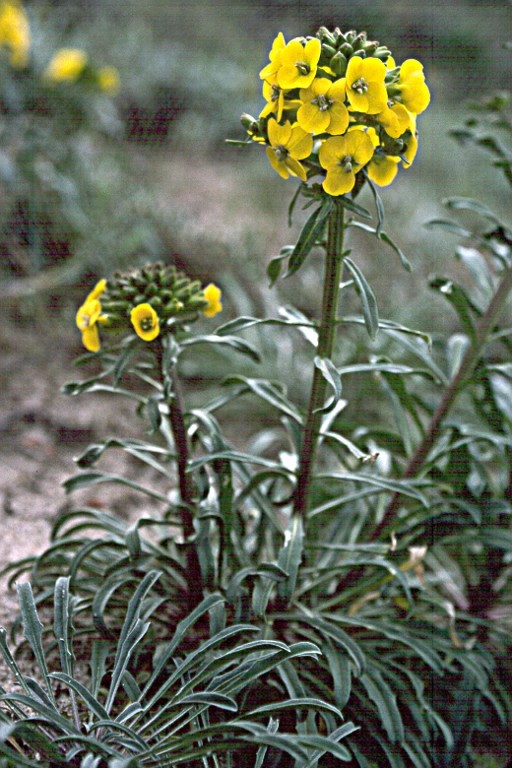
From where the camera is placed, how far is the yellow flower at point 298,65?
109 cm

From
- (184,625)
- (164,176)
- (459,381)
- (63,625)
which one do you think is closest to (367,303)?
(459,381)

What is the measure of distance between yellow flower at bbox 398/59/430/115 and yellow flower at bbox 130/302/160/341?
21.2 inches

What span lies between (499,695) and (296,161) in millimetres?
1264

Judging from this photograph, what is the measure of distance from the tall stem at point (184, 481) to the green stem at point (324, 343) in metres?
0.22

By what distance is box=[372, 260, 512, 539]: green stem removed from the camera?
159 centimetres

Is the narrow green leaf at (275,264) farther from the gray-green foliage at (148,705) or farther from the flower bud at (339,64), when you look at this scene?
the gray-green foliage at (148,705)

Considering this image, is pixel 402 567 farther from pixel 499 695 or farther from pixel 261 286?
pixel 261 286

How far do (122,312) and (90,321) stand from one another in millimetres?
62

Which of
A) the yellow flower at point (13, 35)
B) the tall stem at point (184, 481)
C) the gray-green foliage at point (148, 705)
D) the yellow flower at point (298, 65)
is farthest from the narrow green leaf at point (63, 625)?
the yellow flower at point (13, 35)

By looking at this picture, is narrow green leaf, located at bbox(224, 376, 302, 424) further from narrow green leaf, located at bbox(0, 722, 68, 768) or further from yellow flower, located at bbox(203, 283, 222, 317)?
narrow green leaf, located at bbox(0, 722, 68, 768)

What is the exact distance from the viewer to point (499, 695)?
1.64m

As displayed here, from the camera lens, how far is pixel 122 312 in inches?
51.5

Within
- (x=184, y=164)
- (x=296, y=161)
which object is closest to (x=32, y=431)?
(x=296, y=161)

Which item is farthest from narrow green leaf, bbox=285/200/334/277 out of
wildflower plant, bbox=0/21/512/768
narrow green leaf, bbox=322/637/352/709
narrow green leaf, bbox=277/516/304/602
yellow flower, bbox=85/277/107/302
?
narrow green leaf, bbox=322/637/352/709
